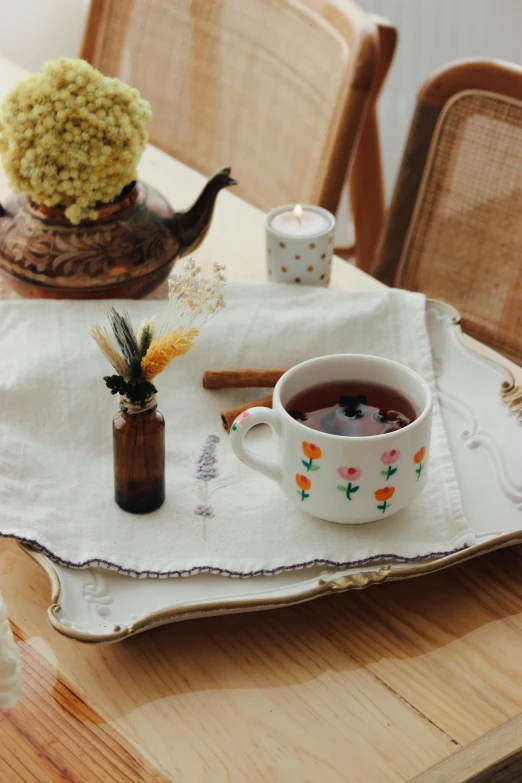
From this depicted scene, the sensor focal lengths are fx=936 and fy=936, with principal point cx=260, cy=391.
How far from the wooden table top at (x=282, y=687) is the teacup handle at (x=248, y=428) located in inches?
4.5

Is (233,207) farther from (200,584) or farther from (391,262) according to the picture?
(200,584)

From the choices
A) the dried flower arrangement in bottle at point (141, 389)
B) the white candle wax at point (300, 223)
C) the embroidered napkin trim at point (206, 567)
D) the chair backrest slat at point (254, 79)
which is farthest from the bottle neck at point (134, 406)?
the chair backrest slat at point (254, 79)

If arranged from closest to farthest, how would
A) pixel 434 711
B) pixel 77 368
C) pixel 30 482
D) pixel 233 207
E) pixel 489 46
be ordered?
pixel 434 711 → pixel 30 482 → pixel 77 368 → pixel 233 207 → pixel 489 46

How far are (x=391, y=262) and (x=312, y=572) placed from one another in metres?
0.81

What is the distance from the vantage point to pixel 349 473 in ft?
2.36

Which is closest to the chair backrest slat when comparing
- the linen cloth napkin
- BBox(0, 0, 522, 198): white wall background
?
the linen cloth napkin

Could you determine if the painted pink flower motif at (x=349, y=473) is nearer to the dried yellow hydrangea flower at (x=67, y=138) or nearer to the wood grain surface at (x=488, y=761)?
the wood grain surface at (x=488, y=761)

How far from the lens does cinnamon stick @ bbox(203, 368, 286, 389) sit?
915mm

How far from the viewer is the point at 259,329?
96cm

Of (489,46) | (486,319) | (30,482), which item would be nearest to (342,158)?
(486,319)

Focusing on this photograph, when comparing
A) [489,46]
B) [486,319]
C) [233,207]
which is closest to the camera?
[233,207]

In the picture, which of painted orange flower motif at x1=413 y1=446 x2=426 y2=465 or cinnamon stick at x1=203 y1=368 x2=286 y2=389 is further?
cinnamon stick at x1=203 y1=368 x2=286 y2=389

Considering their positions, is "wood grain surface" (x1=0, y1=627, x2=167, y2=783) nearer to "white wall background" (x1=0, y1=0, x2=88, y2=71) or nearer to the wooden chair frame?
the wooden chair frame

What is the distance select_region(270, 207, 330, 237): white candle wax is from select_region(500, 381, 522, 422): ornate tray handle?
0.27 m
